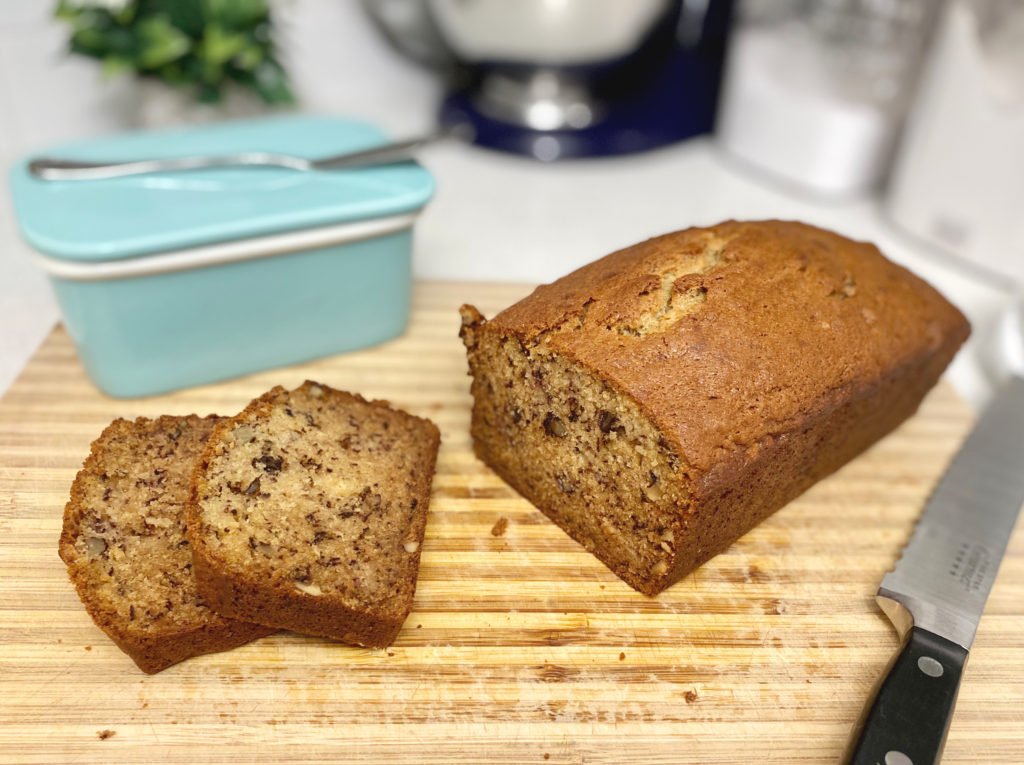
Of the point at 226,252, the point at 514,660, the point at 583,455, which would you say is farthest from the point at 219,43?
the point at 514,660

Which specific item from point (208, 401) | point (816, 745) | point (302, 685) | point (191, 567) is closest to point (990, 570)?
point (816, 745)

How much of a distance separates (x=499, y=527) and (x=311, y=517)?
1.29ft

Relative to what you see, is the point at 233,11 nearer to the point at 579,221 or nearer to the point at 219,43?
the point at 219,43

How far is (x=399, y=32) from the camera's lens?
323 cm

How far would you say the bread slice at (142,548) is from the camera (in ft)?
4.28

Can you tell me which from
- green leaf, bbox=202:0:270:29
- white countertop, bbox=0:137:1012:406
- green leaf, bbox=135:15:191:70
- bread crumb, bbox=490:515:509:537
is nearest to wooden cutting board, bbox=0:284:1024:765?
bread crumb, bbox=490:515:509:537

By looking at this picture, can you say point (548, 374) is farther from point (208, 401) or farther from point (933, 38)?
point (933, 38)

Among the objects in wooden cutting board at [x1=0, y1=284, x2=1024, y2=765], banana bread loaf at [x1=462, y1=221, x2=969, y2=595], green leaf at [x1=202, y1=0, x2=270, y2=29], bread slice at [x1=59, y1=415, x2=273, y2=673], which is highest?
green leaf at [x1=202, y1=0, x2=270, y2=29]

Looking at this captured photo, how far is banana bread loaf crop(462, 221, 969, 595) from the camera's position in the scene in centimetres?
141

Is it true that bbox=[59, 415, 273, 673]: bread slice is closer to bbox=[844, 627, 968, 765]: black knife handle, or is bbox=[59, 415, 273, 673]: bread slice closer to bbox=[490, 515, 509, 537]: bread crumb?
bbox=[490, 515, 509, 537]: bread crumb

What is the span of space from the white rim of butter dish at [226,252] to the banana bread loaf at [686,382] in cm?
42

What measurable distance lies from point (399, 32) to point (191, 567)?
8.38 feet

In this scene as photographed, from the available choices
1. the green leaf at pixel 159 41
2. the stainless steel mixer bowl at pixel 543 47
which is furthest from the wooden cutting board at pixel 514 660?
the stainless steel mixer bowl at pixel 543 47

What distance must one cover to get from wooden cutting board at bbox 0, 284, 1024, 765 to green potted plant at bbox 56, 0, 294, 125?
1254 mm
